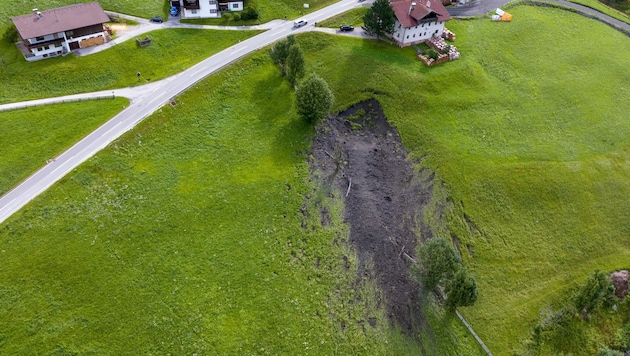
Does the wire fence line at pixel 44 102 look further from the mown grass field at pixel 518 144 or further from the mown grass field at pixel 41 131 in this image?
the mown grass field at pixel 518 144

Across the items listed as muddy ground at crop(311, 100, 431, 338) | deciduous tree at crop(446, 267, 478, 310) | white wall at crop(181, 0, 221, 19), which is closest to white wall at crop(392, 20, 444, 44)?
muddy ground at crop(311, 100, 431, 338)

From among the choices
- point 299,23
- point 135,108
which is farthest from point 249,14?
point 135,108

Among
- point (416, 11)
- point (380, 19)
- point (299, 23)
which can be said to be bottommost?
point (299, 23)

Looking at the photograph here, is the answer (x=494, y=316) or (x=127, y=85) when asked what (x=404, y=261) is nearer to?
(x=494, y=316)

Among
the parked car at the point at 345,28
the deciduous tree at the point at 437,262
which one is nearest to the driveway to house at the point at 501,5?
the parked car at the point at 345,28

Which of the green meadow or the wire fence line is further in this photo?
the wire fence line

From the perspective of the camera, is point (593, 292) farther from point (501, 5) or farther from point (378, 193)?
point (501, 5)

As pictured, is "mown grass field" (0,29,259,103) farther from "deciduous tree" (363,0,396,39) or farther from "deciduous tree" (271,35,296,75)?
"deciduous tree" (363,0,396,39)
